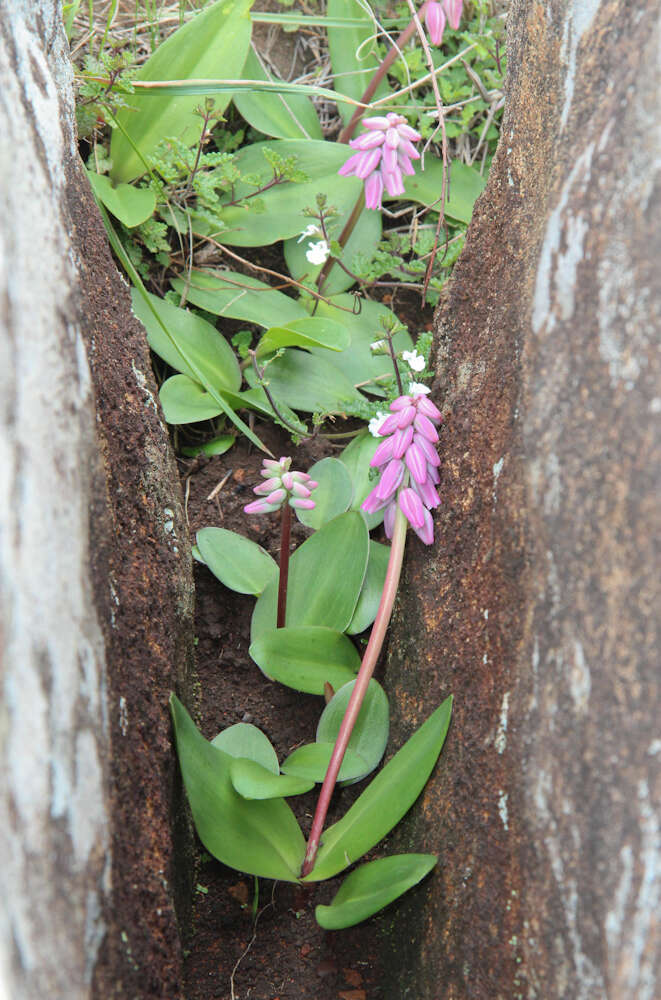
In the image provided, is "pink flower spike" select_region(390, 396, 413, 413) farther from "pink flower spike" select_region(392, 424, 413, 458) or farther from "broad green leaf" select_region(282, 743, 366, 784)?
"broad green leaf" select_region(282, 743, 366, 784)

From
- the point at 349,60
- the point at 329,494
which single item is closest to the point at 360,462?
the point at 329,494

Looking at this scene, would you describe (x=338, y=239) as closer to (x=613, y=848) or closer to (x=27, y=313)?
(x=27, y=313)

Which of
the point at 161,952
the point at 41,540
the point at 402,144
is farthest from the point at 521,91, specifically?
the point at 161,952

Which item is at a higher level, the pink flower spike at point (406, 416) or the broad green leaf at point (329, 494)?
the pink flower spike at point (406, 416)

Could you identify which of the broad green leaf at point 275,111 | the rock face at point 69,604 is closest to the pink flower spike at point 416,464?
the rock face at point 69,604

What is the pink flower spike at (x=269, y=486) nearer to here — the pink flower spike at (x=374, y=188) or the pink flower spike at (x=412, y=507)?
the pink flower spike at (x=412, y=507)

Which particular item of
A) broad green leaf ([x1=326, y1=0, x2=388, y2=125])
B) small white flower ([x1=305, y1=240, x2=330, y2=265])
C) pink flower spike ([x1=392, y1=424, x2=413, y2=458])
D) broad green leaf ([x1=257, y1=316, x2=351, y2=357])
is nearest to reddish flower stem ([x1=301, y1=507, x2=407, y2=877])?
pink flower spike ([x1=392, y1=424, x2=413, y2=458])
